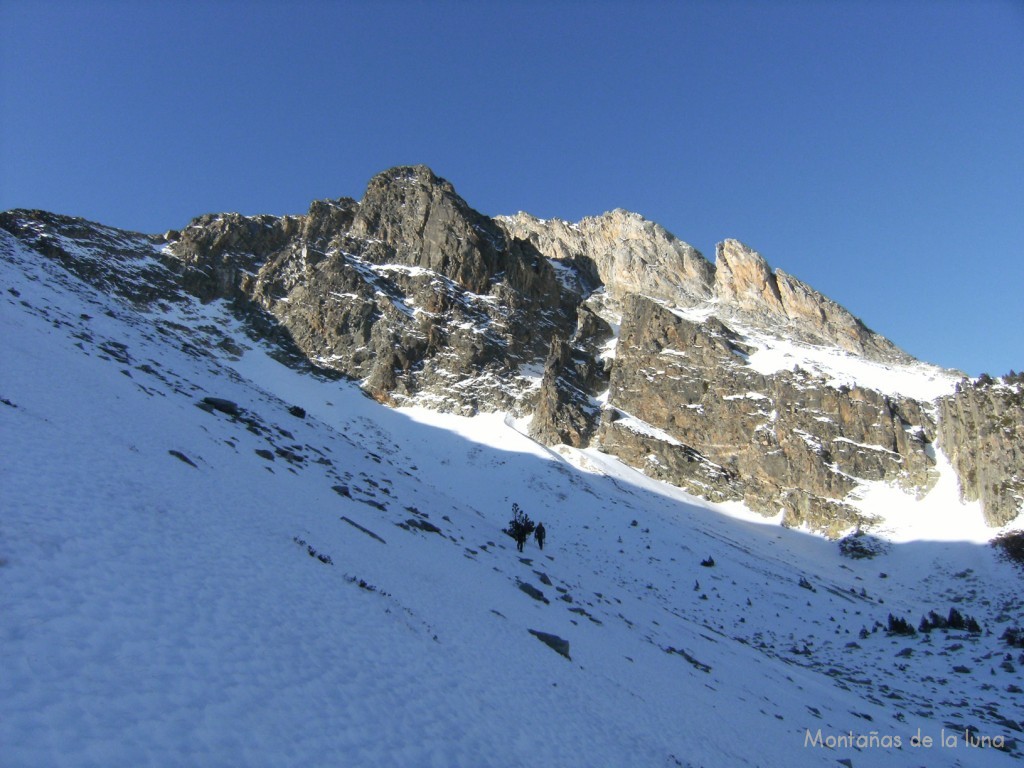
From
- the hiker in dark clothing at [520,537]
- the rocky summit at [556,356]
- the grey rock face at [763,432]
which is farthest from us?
the grey rock face at [763,432]

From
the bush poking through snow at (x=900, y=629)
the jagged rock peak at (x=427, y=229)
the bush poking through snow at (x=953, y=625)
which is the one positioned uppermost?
the jagged rock peak at (x=427, y=229)

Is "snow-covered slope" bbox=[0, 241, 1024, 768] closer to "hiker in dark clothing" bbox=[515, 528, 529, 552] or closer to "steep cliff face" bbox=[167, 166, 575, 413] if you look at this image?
"hiker in dark clothing" bbox=[515, 528, 529, 552]

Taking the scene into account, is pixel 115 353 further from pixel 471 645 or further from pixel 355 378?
pixel 355 378

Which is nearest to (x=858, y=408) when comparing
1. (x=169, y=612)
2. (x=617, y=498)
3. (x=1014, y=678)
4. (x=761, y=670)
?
(x=617, y=498)

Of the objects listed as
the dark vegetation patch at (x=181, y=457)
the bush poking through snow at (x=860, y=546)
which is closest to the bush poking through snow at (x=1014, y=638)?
the dark vegetation patch at (x=181, y=457)

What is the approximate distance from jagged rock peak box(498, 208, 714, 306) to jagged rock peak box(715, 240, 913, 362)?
16.8ft

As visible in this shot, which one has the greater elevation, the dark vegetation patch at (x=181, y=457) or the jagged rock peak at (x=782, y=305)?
the jagged rock peak at (x=782, y=305)

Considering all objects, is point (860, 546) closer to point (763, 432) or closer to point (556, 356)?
point (763, 432)

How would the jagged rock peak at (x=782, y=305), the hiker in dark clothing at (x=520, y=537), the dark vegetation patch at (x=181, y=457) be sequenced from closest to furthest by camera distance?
the dark vegetation patch at (x=181, y=457) → the hiker in dark clothing at (x=520, y=537) → the jagged rock peak at (x=782, y=305)

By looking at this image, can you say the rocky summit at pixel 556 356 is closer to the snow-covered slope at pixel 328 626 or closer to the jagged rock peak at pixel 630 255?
the jagged rock peak at pixel 630 255

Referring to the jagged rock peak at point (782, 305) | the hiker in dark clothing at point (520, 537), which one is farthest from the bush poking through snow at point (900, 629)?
the jagged rock peak at point (782, 305)

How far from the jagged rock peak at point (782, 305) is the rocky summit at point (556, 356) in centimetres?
287

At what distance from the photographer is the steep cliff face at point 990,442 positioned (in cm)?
4953

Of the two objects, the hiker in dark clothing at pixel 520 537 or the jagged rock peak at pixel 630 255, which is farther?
the jagged rock peak at pixel 630 255
